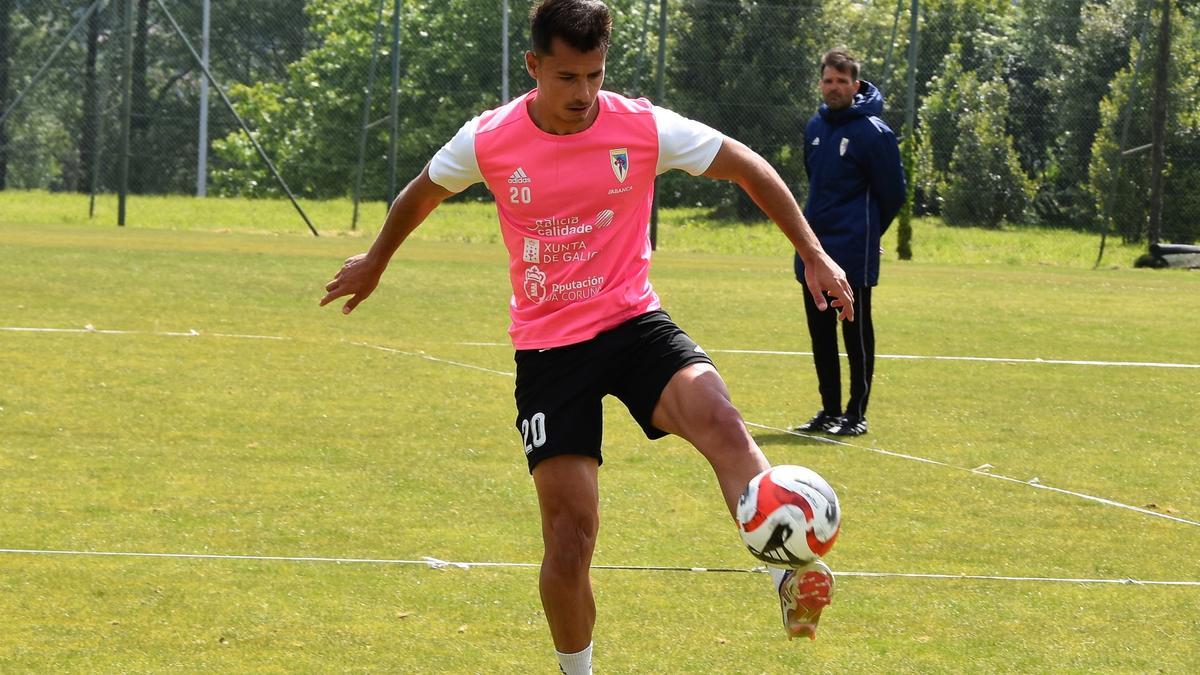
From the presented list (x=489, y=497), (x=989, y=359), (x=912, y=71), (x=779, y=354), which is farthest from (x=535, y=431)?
(x=912, y=71)

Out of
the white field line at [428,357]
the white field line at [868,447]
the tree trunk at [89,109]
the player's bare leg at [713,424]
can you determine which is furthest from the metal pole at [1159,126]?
the player's bare leg at [713,424]

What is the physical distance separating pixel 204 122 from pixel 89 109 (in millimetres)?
2896

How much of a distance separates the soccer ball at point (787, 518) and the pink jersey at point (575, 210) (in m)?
0.81

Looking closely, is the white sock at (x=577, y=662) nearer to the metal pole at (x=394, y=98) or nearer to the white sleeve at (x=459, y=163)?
the white sleeve at (x=459, y=163)

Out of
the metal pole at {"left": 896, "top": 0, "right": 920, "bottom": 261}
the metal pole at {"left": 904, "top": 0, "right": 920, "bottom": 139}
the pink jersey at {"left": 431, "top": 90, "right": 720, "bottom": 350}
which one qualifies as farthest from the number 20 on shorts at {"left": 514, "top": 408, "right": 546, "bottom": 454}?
the metal pole at {"left": 904, "top": 0, "right": 920, "bottom": 139}

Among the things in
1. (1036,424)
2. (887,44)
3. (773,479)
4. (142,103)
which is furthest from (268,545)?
(142,103)

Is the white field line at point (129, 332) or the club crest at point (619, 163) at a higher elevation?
the club crest at point (619, 163)

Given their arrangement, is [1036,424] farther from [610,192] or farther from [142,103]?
[142,103]

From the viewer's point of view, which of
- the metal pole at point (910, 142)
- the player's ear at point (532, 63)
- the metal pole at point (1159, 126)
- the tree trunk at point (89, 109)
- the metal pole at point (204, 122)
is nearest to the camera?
the player's ear at point (532, 63)

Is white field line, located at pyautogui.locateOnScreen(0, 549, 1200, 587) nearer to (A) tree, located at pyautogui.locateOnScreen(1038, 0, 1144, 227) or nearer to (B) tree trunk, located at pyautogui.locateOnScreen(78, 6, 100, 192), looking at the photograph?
(A) tree, located at pyautogui.locateOnScreen(1038, 0, 1144, 227)

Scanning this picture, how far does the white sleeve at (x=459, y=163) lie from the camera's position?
512cm

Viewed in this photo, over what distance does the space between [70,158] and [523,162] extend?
120 feet

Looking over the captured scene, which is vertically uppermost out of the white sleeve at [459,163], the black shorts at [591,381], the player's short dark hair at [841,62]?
the player's short dark hair at [841,62]

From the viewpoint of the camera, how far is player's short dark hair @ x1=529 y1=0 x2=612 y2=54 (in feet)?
15.7
